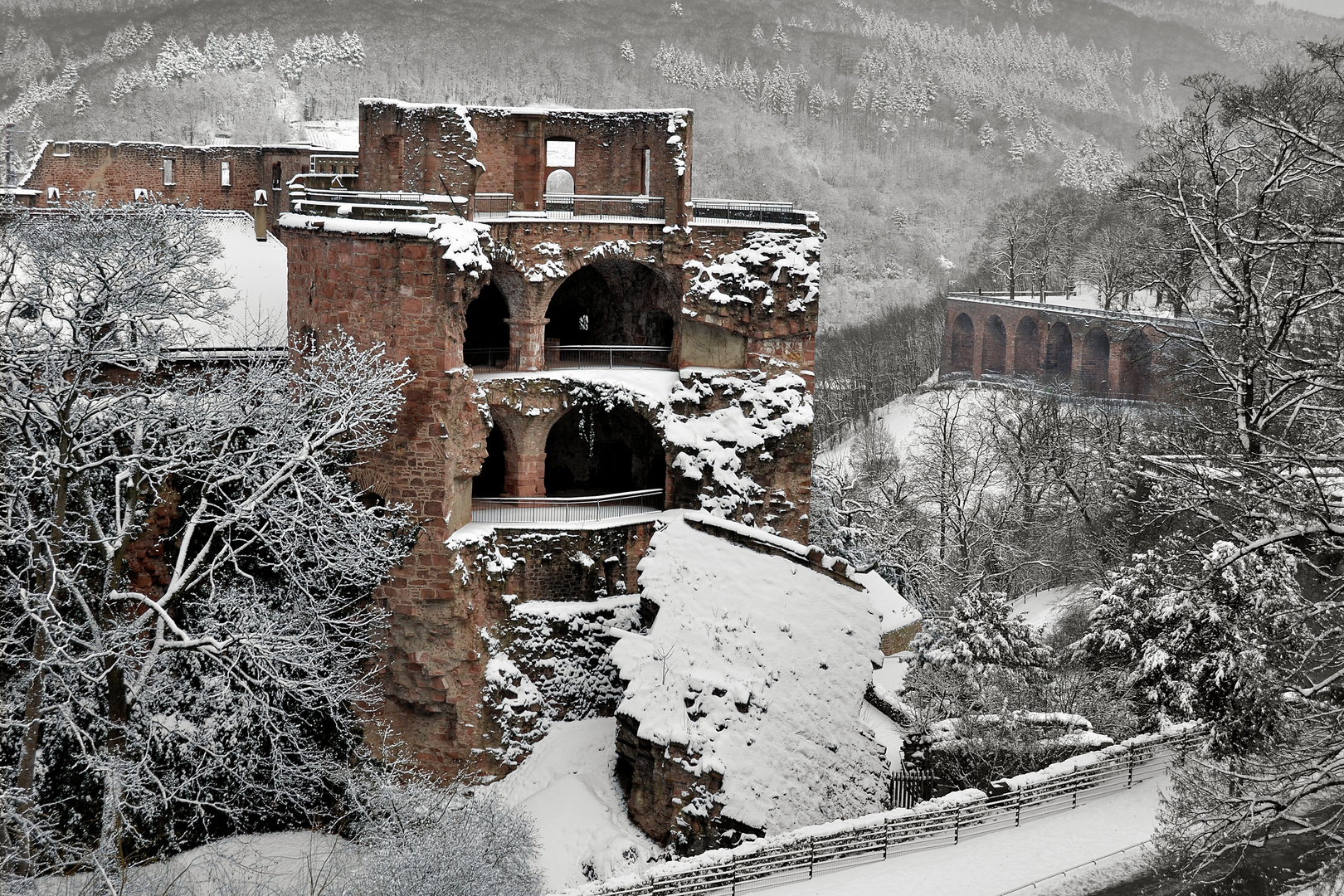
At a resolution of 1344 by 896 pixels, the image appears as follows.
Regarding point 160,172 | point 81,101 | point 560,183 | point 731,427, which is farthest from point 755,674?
point 81,101

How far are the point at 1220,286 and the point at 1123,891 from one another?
8015mm

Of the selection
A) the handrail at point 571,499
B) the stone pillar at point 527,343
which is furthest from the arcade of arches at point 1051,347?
the stone pillar at point 527,343

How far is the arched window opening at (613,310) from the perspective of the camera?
29047 millimetres

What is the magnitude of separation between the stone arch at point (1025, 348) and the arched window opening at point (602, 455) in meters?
47.0

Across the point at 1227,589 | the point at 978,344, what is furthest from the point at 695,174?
the point at 1227,589

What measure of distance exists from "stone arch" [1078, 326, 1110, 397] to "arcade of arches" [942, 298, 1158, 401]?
40 mm

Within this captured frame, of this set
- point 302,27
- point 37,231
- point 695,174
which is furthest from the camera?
point 302,27

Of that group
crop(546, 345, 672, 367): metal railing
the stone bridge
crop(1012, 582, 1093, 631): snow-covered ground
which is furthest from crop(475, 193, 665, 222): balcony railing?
the stone bridge

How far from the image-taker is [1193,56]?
135 meters

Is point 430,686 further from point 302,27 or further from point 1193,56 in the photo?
point 1193,56

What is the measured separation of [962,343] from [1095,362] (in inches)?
452

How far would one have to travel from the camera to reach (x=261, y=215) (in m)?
34.1

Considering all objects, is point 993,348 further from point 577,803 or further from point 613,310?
point 577,803

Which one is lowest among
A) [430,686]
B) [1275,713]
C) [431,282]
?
[430,686]
